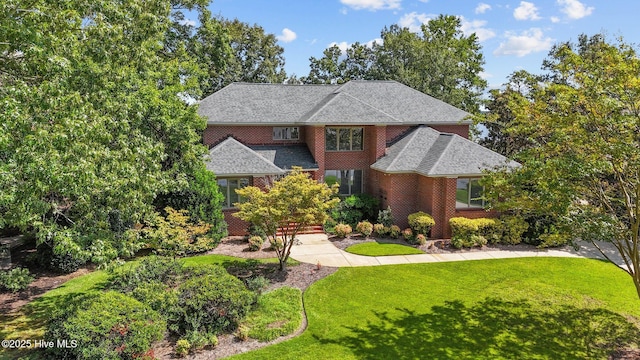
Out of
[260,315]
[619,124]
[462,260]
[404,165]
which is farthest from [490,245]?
[260,315]

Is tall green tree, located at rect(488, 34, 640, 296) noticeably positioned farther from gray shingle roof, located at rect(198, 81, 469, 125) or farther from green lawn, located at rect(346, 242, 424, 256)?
gray shingle roof, located at rect(198, 81, 469, 125)

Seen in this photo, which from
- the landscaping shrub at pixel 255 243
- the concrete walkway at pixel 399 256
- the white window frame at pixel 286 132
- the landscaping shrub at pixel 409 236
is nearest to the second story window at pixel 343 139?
the white window frame at pixel 286 132

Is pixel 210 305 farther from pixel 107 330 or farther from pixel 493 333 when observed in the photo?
pixel 493 333

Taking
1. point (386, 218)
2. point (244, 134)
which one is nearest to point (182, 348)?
point (386, 218)

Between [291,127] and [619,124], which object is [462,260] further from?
[291,127]

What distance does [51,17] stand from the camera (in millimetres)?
8641

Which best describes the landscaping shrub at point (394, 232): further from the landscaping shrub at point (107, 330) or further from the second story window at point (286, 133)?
the landscaping shrub at point (107, 330)

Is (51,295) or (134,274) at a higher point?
(134,274)

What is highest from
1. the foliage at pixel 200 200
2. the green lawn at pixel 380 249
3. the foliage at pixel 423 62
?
the foliage at pixel 423 62

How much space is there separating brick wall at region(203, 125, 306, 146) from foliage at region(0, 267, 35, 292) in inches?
490

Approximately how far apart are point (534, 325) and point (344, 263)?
771 cm

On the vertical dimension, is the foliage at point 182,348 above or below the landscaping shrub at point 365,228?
below

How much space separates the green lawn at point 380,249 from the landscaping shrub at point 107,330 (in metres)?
10.5

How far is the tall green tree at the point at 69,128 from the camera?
6754mm
